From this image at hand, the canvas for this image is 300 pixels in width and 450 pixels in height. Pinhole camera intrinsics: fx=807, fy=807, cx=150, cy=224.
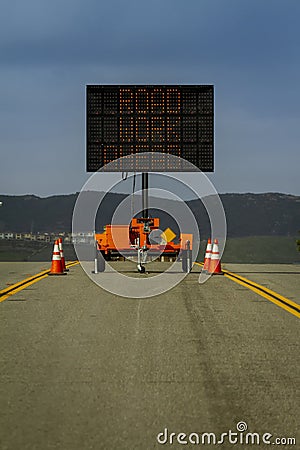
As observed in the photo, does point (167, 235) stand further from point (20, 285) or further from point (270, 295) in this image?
point (270, 295)

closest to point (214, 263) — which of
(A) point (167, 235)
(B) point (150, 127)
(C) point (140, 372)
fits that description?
(A) point (167, 235)

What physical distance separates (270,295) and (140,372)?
8.08m

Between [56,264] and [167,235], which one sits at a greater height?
[167,235]

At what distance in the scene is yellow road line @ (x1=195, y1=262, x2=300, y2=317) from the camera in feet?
43.9

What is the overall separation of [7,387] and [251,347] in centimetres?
327

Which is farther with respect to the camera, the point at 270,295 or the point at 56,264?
the point at 56,264

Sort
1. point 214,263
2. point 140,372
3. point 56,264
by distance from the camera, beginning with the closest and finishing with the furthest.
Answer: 1. point 140,372
2. point 56,264
3. point 214,263

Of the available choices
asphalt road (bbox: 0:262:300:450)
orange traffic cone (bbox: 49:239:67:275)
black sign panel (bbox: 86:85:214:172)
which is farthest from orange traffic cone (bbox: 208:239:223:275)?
asphalt road (bbox: 0:262:300:450)

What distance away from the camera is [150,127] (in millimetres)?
26266

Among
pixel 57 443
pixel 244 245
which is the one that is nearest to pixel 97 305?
pixel 57 443

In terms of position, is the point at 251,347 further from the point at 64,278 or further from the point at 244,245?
the point at 244,245

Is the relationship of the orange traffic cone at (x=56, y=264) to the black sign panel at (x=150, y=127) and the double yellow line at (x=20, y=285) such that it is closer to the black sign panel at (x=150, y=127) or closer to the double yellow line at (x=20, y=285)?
the double yellow line at (x=20, y=285)

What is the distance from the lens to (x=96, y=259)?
22.3 meters

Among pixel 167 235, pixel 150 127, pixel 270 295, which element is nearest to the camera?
pixel 270 295
